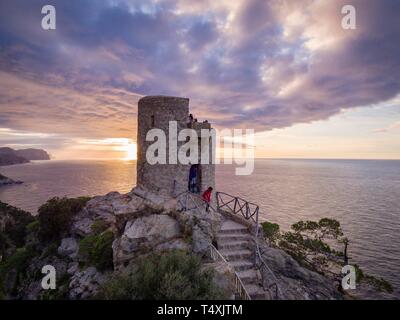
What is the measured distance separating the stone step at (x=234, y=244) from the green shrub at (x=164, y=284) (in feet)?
15.8

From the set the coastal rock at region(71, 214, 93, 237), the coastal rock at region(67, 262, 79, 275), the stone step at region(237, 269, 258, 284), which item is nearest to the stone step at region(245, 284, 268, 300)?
the stone step at region(237, 269, 258, 284)

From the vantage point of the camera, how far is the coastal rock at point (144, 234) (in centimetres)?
1298

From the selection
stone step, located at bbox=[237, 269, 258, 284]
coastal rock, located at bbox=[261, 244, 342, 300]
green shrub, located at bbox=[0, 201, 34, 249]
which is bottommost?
green shrub, located at bbox=[0, 201, 34, 249]

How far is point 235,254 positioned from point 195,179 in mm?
6814

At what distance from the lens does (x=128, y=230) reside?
13820 millimetres

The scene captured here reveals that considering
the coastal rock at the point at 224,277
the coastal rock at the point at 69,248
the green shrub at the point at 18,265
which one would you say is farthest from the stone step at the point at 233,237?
the green shrub at the point at 18,265

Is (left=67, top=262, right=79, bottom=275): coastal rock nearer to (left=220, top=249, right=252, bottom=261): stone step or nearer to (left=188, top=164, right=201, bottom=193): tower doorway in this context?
(left=188, top=164, right=201, bottom=193): tower doorway

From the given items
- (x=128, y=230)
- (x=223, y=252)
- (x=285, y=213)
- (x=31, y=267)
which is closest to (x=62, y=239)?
(x=31, y=267)

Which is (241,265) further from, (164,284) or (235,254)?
(164,284)

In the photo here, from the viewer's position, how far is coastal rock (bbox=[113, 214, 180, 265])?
1298cm

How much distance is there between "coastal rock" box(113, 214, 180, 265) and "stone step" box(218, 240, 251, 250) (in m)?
2.57

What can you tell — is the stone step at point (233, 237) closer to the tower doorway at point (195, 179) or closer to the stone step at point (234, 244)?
the stone step at point (234, 244)

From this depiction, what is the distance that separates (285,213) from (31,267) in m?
62.0
